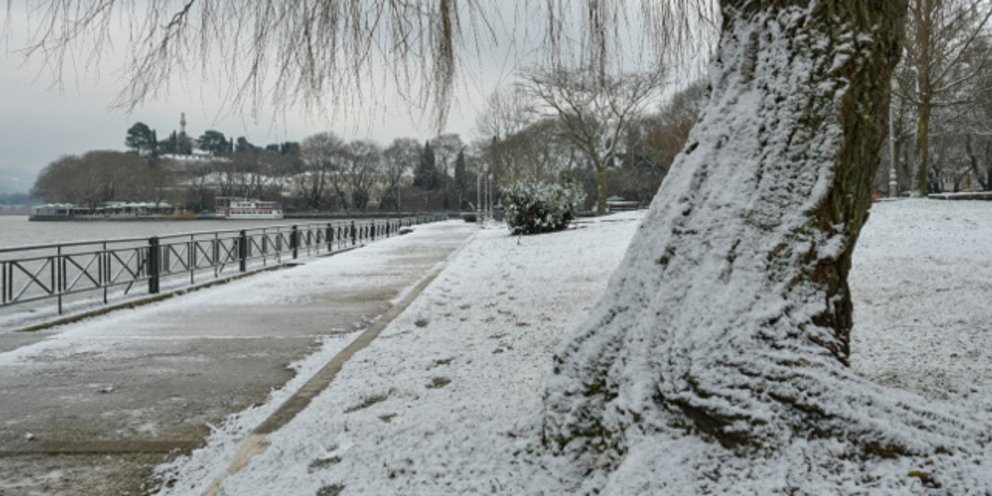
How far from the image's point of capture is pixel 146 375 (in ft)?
17.3

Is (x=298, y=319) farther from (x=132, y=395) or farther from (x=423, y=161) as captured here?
(x=423, y=161)

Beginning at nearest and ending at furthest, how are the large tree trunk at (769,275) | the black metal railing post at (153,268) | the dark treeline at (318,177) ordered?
1. the large tree trunk at (769,275)
2. the black metal railing post at (153,268)
3. the dark treeline at (318,177)

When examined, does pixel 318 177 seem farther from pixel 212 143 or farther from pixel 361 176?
pixel 212 143

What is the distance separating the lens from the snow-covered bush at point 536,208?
71.4 feet

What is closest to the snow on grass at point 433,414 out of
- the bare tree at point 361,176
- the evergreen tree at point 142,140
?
the bare tree at point 361,176

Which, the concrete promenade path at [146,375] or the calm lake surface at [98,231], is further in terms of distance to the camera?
the calm lake surface at [98,231]

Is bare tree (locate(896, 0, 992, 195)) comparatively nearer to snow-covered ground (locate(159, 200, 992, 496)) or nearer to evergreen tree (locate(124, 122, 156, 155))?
snow-covered ground (locate(159, 200, 992, 496))

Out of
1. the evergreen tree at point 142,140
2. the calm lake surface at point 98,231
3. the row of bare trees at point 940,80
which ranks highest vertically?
the evergreen tree at point 142,140

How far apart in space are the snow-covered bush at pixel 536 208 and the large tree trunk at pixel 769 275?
1910 cm

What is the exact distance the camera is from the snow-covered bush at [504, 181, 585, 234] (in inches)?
857

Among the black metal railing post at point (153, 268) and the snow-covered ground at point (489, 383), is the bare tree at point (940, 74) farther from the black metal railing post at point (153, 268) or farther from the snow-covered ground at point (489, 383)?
Result: the black metal railing post at point (153, 268)

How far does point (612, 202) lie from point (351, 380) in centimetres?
4855

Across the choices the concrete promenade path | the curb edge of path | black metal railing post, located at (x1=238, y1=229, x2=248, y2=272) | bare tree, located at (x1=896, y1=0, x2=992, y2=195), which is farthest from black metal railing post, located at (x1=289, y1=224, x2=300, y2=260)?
bare tree, located at (x1=896, y1=0, x2=992, y2=195)

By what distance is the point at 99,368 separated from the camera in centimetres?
553
